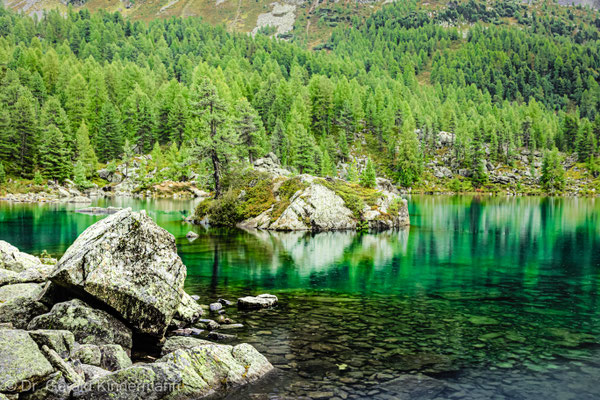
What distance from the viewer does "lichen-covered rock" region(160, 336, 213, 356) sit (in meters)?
15.2

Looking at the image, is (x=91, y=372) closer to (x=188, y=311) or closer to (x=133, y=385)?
(x=133, y=385)

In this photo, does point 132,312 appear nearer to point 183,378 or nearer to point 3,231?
point 183,378

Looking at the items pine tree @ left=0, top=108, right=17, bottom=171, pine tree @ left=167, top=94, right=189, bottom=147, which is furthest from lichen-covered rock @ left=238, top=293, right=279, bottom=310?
pine tree @ left=167, top=94, right=189, bottom=147

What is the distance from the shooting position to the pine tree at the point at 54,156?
116250 millimetres

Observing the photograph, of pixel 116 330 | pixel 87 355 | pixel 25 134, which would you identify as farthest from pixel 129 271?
pixel 25 134

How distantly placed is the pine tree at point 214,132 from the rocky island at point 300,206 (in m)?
3.83

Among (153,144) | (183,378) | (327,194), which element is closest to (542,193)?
(327,194)

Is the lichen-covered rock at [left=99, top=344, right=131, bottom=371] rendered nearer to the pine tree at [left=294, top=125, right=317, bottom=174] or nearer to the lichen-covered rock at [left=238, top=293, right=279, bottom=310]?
the lichen-covered rock at [left=238, top=293, right=279, bottom=310]

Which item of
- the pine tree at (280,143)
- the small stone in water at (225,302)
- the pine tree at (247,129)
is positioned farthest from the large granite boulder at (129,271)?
the pine tree at (280,143)

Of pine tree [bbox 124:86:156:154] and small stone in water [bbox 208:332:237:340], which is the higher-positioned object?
pine tree [bbox 124:86:156:154]

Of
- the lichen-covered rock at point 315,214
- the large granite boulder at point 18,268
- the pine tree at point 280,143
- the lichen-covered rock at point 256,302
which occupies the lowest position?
the lichen-covered rock at point 256,302

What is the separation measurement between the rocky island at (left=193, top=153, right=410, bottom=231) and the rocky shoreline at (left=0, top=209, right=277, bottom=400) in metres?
38.5

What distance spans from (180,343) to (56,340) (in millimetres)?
4308

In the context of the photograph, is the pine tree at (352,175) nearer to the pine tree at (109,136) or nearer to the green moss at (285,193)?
the green moss at (285,193)
